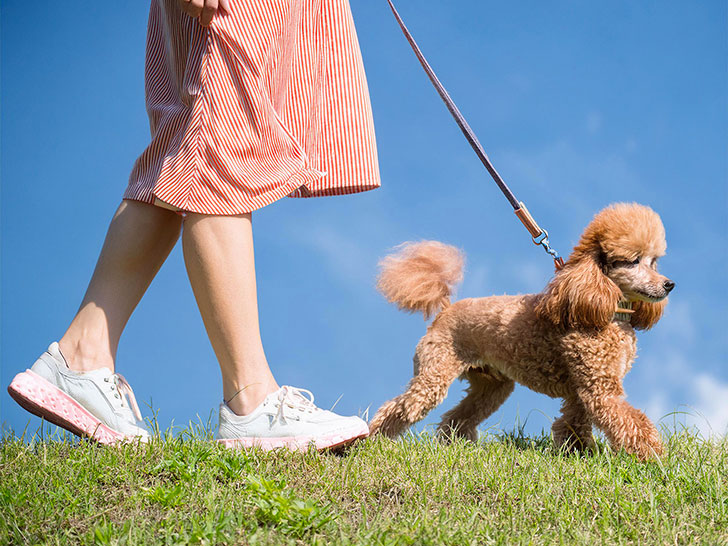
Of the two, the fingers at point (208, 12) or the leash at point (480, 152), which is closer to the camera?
the fingers at point (208, 12)

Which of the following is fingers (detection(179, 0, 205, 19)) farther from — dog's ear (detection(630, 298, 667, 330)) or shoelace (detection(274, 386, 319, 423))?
dog's ear (detection(630, 298, 667, 330))

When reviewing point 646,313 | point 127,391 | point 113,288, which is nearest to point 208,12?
point 113,288

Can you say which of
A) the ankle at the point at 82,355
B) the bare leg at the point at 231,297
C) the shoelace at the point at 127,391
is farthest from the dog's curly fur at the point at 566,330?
the ankle at the point at 82,355

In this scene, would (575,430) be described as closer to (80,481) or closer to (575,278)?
(575,278)

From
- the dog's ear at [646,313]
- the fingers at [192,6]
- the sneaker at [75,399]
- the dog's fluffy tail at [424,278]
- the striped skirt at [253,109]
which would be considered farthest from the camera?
the dog's fluffy tail at [424,278]

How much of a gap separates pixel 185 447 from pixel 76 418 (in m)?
0.57

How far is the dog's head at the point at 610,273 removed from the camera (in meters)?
3.54

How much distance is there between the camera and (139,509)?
2090 mm

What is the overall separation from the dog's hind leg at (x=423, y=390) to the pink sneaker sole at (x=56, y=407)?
1.86 m

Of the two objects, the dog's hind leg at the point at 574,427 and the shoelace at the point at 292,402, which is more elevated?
the dog's hind leg at the point at 574,427

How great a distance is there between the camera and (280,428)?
257 cm

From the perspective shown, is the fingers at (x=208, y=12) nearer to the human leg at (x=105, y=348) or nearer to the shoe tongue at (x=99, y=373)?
the human leg at (x=105, y=348)

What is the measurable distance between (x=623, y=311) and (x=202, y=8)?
2.92 m

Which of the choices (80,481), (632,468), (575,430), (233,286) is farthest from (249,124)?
(575,430)
